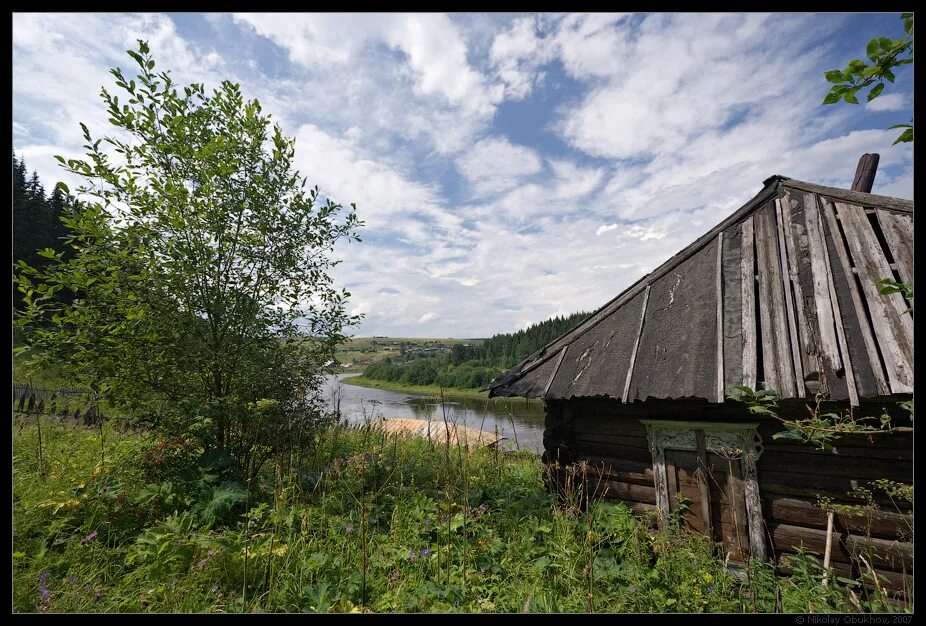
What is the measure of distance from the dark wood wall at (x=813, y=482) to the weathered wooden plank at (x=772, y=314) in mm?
431

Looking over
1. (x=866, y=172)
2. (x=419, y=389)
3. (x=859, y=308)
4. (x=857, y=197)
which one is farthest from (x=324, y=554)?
(x=419, y=389)

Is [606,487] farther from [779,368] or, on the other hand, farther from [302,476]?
[302,476]

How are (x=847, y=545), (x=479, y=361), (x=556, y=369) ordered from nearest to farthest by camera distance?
(x=847, y=545), (x=556, y=369), (x=479, y=361)

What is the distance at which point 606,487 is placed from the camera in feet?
16.3

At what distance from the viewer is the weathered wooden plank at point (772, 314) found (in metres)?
3.74

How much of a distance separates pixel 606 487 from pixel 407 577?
115 inches

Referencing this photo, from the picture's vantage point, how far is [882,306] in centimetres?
381

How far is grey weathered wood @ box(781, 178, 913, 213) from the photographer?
15.9 ft

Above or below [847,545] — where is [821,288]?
above

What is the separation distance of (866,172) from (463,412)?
8.54 metres

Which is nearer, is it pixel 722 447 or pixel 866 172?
pixel 722 447

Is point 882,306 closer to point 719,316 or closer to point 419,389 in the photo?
point 719,316

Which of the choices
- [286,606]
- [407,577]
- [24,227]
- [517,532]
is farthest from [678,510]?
[24,227]

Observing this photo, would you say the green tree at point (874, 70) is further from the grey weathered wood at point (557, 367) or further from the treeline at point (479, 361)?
the treeline at point (479, 361)
